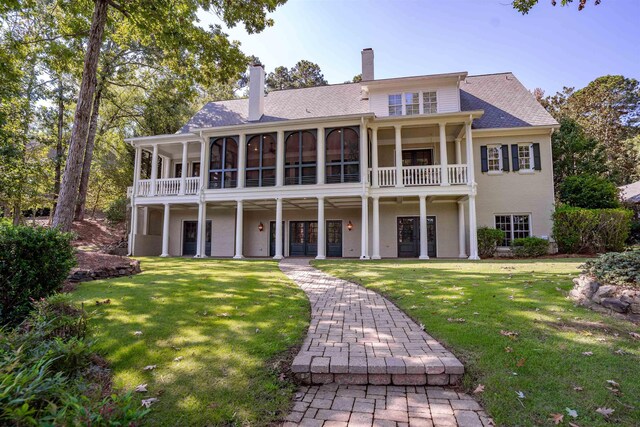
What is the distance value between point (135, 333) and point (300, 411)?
2465 millimetres

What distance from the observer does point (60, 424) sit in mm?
1609

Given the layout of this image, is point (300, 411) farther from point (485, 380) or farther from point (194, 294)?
point (194, 294)

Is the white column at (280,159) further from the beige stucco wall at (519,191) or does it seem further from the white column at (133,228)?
the beige stucco wall at (519,191)

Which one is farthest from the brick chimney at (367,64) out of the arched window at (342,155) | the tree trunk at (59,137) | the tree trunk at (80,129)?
the tree trunk at (59,137)

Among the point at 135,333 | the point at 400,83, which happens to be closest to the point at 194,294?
the point at 135,333

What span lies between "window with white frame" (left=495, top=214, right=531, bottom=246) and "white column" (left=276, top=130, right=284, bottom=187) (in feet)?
33.6

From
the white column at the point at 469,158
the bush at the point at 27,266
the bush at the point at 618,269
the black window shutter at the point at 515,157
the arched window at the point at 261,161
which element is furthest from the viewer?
the arched window at the point at 261,161

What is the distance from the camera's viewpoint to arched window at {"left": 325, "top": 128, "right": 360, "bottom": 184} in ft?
46.9

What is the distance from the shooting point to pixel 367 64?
17.2 meters

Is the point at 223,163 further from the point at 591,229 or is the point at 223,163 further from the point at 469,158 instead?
the point at 591,229

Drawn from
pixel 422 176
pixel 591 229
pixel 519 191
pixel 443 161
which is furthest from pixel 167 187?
pixel 591 229

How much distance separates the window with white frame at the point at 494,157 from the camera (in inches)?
597

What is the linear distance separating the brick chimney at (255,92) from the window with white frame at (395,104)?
6889 millimetres

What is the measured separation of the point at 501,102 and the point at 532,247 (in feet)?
25.6
